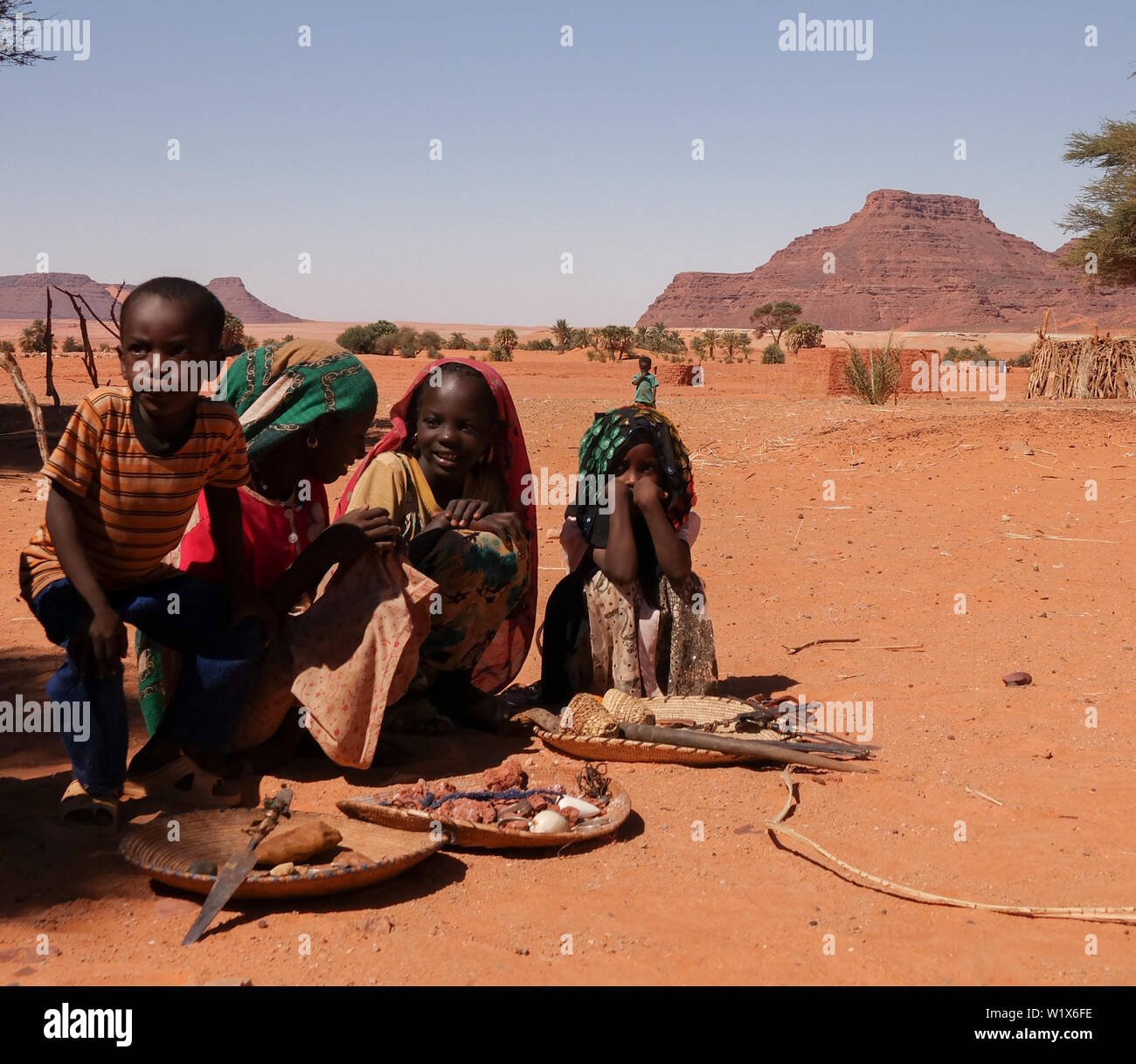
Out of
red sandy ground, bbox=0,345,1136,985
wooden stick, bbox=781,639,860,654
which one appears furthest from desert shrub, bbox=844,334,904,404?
wooden stick, bbox=781,639,860,654

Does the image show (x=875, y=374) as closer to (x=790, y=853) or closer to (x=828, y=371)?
(x=828, y=371)

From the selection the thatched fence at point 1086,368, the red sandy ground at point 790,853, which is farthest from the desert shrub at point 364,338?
the red sandy ground at point 790,853

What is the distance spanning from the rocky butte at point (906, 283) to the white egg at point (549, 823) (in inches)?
4978

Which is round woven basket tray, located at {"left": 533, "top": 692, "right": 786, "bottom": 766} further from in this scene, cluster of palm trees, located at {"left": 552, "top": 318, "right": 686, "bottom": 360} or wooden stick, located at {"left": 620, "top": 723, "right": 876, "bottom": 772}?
cluster of palm trees, located at {"left": 552, "top": 318, "right": 686, "bottom": 360}

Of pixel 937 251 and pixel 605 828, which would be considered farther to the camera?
pixel 937 251

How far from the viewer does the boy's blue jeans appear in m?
3.07

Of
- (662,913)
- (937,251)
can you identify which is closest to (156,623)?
(662,913)

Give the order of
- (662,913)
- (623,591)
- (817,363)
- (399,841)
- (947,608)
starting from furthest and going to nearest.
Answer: (817,363), (947,608), (623,591), (399,841), (662,913)

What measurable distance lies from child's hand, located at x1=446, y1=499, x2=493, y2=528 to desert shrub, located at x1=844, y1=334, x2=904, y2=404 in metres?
13.5

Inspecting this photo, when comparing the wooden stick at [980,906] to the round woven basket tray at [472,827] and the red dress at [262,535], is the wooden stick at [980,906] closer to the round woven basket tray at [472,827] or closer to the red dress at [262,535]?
the round woven basket tray at [472,827]

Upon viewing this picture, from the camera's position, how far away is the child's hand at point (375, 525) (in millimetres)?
3467

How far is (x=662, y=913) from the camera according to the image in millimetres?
2842

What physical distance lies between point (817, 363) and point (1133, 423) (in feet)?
31.3
